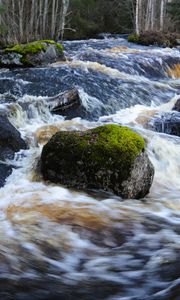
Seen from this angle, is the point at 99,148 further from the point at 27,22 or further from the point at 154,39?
the point at 154,39

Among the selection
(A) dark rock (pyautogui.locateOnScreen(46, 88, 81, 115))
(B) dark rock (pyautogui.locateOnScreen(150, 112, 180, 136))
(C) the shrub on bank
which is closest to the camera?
(B) dark rock (pyautogui.locateOnScreen(150, 112, 180, 136))

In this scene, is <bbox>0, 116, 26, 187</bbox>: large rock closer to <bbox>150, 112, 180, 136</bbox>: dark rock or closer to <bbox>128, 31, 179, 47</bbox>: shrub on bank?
<bbox>150, 112, 180, 136</bbox>: dark rock

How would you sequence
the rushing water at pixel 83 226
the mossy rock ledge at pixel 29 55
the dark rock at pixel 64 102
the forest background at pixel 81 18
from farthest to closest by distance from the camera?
the forest background at pixel 81 18
the mossy rock ledge at pixel 29 55
the dark rock at pixel 64 102
the rushing water at pixel 83 226

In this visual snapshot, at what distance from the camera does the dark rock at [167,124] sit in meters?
8.39

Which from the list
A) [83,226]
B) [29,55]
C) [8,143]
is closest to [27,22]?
[29,55]

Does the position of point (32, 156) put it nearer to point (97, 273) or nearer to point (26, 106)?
point (26, 106)

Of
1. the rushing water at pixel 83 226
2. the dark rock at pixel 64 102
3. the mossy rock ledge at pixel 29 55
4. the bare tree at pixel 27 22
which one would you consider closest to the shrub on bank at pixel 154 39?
the bare tree at pixel 27 22

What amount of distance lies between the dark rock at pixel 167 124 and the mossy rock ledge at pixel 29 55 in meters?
4.98

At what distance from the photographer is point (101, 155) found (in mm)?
5328

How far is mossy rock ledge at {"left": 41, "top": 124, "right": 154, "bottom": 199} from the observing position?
17.2ft

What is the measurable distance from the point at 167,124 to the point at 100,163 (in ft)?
12.1

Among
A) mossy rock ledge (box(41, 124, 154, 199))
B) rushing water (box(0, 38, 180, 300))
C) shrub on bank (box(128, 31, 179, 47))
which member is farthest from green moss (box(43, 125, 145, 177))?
shrub on bank (box(128, 31, 179, 47))

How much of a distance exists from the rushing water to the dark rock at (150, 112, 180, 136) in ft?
0.72

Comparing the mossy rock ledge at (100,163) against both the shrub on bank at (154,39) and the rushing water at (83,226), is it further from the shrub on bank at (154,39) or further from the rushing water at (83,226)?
the shrub on bank at (154,39)
